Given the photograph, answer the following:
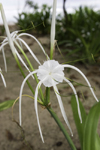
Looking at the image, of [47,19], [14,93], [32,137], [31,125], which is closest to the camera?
[32,137]

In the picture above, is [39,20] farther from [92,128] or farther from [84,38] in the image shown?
[92,128]

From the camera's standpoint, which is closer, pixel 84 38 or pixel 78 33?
pixel 78 33

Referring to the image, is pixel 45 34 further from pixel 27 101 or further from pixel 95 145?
pixel 95 145

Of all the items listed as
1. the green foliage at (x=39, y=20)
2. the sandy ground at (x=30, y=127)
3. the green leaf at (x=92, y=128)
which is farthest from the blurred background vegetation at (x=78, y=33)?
the green leaf at (x=92, y=128)

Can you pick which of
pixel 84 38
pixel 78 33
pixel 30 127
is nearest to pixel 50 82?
pixel 30 127

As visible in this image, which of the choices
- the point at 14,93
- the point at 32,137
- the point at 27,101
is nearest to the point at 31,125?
the point at 32,137

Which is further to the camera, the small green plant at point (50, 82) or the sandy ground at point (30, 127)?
the sandy ground at point (30, 127)

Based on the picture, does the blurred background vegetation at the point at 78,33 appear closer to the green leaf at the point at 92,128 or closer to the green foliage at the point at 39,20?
the green foliage at the point at 39,20

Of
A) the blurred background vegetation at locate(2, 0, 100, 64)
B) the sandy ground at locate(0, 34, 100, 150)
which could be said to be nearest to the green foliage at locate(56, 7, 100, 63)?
the blurred background vegetation at locate(2, 0, 100, 64)

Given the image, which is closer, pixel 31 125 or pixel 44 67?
pixel 44 67

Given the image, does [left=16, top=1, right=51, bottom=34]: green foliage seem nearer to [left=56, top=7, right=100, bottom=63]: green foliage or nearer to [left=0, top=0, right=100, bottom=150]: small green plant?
[left=56, top=7, right=100, bottom=63]: green foliage

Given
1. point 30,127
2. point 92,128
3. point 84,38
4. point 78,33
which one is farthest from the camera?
point 84,38
